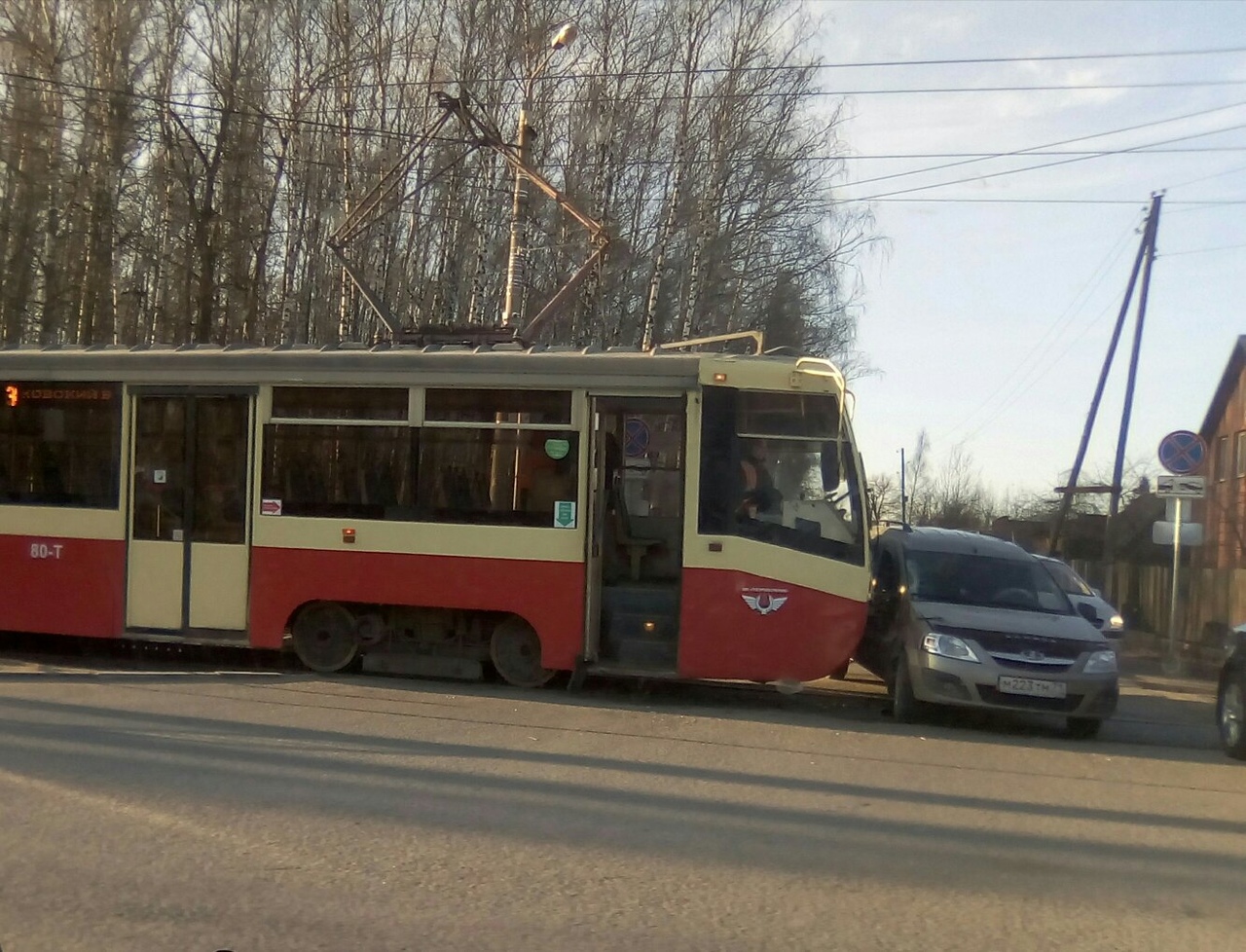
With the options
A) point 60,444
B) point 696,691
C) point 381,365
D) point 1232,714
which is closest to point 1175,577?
point 1232,714

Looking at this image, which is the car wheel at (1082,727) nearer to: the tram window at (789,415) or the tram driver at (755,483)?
the tram driver at (755,483)

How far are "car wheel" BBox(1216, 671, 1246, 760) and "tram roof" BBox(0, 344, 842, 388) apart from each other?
14.7 feet

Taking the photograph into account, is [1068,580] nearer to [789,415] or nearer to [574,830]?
[789,415]

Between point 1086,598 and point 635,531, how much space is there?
9.33m

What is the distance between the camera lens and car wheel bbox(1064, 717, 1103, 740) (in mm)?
10680

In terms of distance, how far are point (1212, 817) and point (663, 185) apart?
22.4 metres

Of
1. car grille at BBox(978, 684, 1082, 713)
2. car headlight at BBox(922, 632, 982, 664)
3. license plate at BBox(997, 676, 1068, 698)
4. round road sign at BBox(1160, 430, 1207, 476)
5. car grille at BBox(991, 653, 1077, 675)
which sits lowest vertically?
car grille at BBox(978, 684, 1082, 713)

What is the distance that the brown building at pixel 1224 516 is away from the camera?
2294 centimetres

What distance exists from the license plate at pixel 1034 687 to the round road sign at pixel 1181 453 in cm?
754

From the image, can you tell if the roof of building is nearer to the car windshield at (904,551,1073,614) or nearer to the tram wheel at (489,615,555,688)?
the car windshield at (904,551,1073,614)

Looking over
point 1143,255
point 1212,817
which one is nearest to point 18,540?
point 1212,817

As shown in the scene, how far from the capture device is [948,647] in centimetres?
1034

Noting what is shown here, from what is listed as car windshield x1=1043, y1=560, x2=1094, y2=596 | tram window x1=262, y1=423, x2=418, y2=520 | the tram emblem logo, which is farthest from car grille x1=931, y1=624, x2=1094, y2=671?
car windshield x1=1043, y1=560, x2=1094, y2=596

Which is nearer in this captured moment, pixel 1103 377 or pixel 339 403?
pixel 339 403
